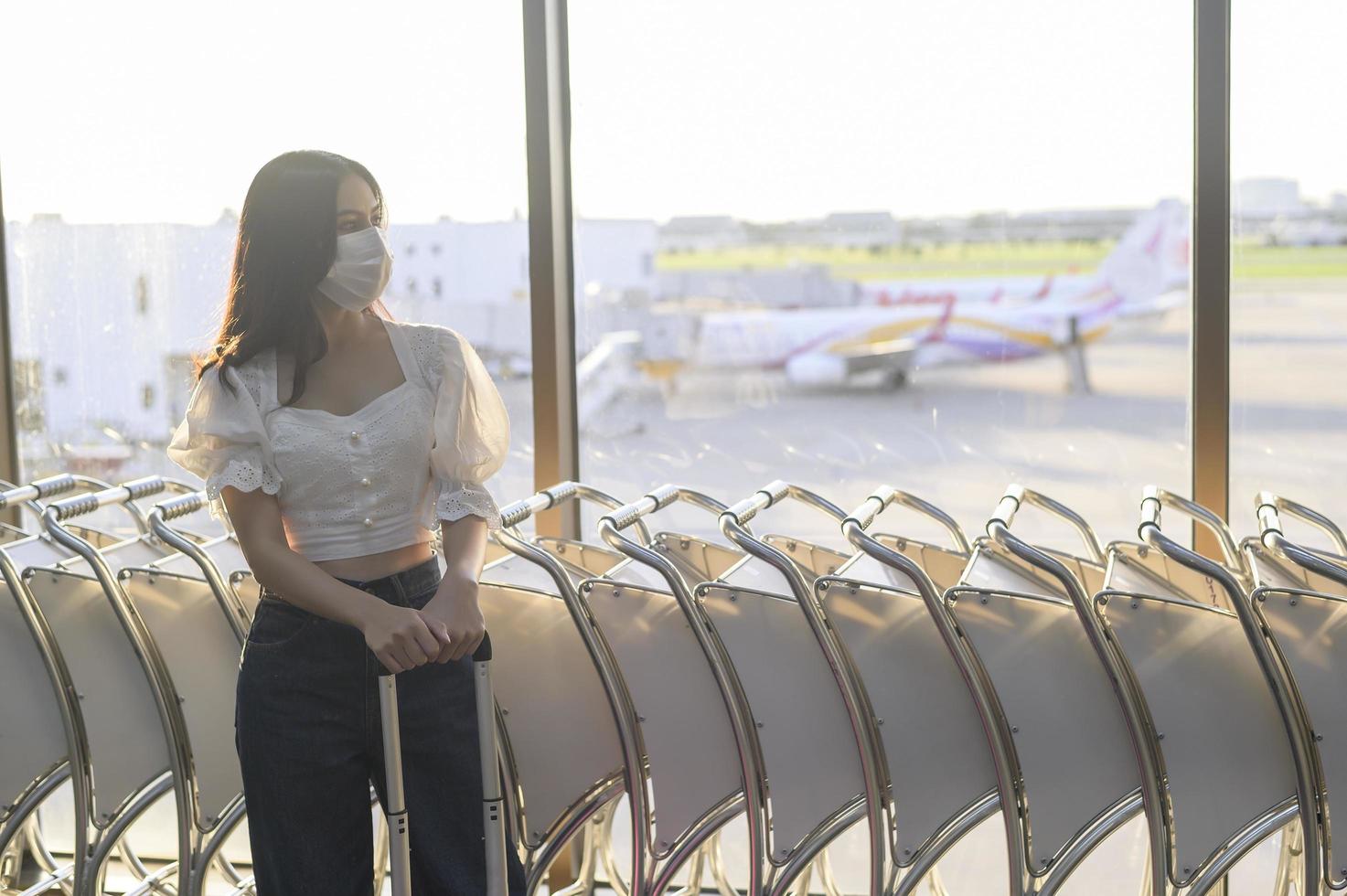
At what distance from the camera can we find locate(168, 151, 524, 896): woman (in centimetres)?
189

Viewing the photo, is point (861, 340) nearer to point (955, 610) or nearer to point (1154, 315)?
point (1154, 315)

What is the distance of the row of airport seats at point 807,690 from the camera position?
209 centimetres

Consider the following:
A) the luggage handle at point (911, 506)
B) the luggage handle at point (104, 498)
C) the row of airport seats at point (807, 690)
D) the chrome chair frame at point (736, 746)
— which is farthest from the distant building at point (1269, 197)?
the luggage handle at point (104, 498)

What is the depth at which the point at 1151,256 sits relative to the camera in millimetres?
3018

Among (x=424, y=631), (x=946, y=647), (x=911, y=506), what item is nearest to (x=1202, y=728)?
(x=946, y=647)

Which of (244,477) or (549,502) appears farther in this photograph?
(549,502)

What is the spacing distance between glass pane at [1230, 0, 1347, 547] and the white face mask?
1940 millimetres

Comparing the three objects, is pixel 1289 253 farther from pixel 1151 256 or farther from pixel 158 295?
pixel 158 295

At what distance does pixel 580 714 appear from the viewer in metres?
2.42

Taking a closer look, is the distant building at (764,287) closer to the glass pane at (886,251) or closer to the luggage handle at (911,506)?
the glass pane at (886,251)

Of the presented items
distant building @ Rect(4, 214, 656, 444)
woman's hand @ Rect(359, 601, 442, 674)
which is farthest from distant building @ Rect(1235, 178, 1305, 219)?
woman's hand @ Rect(359, 601, 442, 674)

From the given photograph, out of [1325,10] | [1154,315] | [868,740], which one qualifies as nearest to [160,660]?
[868,740]

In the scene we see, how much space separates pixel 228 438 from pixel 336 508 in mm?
175

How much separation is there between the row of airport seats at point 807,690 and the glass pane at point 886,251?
56 cm
